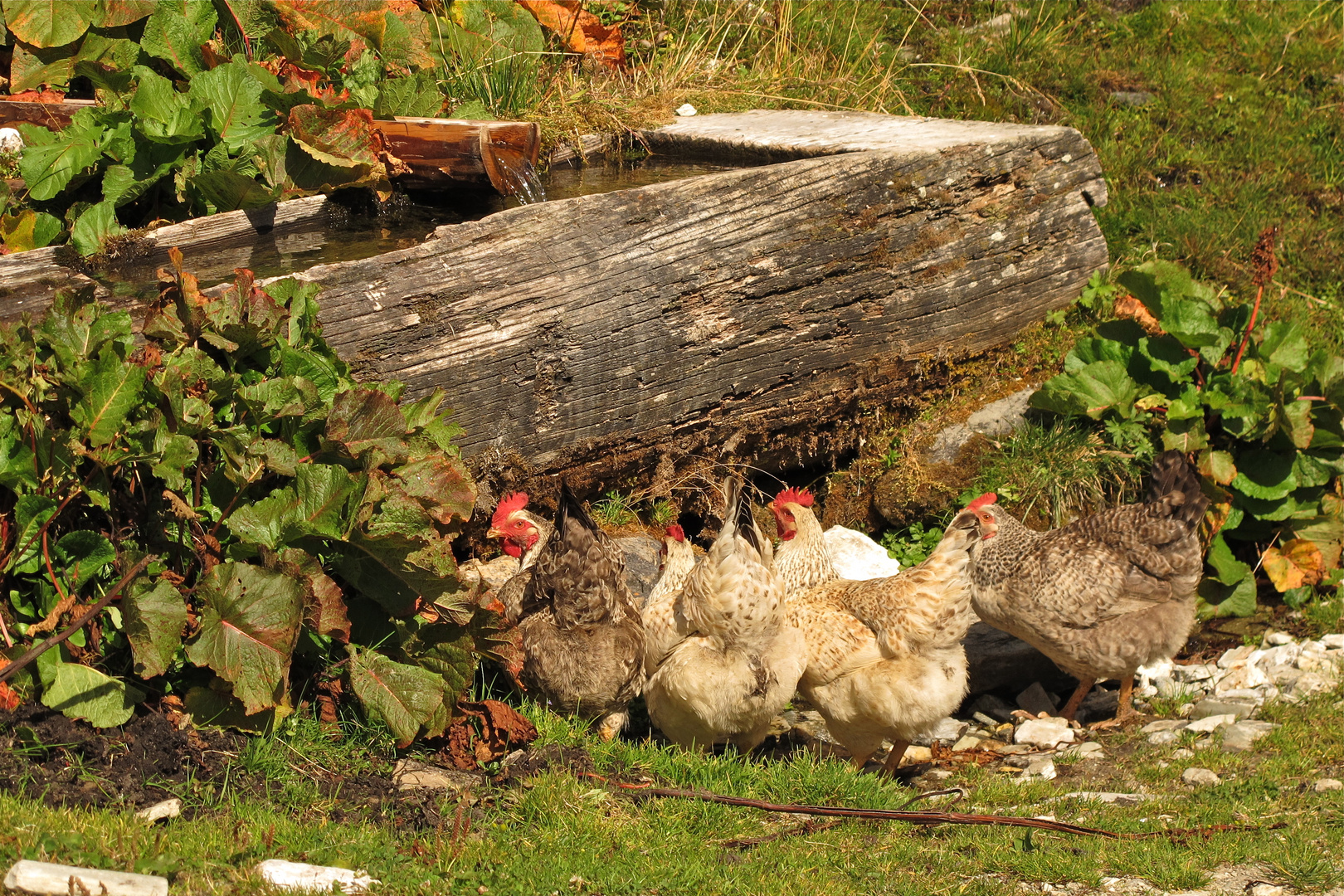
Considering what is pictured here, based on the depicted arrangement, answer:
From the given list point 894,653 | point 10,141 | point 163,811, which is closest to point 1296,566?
point 894,653

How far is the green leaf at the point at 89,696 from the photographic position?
145 inches

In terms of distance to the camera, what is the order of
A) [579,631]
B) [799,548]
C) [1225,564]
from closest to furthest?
1. [579,631]
2. [799,548]
3. [1225,564]

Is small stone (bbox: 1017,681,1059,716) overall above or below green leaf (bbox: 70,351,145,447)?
below

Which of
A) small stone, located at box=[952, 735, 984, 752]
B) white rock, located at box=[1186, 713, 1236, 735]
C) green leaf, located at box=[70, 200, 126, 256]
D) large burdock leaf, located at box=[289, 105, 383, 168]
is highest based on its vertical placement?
large burdock leaf, located at box=[289, 105, 383, 168]

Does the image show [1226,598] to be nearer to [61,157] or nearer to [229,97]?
[229,97]

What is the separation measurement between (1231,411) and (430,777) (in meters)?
5.23

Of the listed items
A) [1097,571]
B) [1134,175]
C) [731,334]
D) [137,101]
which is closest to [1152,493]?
[1097,571]

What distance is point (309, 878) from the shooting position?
10.5 feet

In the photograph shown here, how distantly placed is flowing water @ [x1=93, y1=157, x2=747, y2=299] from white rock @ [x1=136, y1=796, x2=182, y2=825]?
2166 mm

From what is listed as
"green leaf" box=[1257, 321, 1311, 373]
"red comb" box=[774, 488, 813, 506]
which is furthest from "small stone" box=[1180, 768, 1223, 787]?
"green leaf" box=[1257, 321, 1311, 373]

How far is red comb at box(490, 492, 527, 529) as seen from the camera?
540 centimetres

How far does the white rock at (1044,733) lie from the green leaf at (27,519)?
186 inches

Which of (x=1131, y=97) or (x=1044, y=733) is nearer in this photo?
(x=1044, y=733)

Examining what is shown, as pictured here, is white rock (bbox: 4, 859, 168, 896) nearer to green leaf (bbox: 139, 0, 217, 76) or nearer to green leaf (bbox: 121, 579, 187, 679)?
green leaf (bbox: 121, 579, 187, 679)
